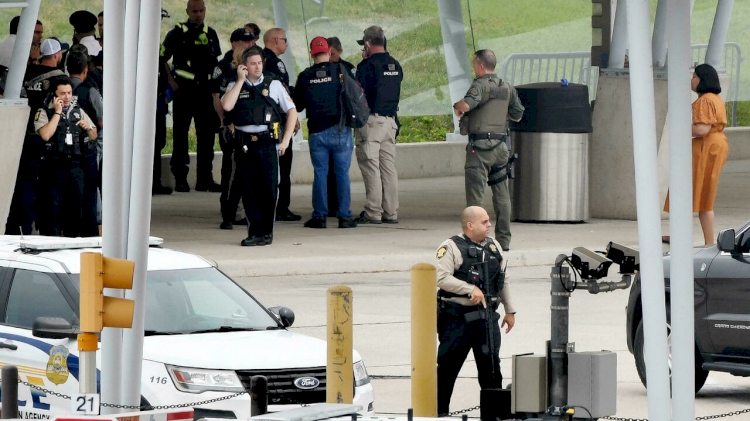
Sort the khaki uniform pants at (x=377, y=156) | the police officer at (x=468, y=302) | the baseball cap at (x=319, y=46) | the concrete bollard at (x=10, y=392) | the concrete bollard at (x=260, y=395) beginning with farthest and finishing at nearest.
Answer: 1. the khaki uniform pants at (x=377, y=156)
2. the baseball cap at (x=319, y=46)
3. the police officer at (x=468, y=302)
4. the concrete bollard at (x=10, y=392)
5. the concrete bollard at (x=260, y=395)

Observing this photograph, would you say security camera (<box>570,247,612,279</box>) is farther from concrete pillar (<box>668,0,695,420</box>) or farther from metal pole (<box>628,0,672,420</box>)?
metal pole (<box>628,0,672,420</box>)

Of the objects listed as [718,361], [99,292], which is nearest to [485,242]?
[718,361]

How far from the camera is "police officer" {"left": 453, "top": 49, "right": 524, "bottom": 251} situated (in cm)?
1664

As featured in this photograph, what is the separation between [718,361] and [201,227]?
9.43 m

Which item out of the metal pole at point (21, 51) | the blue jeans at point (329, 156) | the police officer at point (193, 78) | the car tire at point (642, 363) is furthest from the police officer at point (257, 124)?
the car tire at point (642, 363)

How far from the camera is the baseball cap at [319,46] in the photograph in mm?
17500

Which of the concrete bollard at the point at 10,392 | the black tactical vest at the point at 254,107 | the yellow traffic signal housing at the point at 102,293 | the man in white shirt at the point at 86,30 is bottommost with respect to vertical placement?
the concrete bollard at the point at 10,392

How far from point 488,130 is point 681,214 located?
10287mm

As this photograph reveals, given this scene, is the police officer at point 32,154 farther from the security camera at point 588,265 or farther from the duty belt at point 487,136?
the security camera at point 588,265

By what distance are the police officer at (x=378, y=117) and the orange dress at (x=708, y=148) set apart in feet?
12.3

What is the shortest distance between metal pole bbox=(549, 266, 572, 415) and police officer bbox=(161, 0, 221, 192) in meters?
12.4

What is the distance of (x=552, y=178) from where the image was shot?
1933 centimetres

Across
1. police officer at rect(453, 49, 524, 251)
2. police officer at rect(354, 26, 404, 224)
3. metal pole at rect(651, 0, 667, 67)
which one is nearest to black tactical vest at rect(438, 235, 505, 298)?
police officer at rect(453, 49, 524, 251)

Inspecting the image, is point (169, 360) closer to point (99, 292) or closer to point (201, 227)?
point (99, 292)
